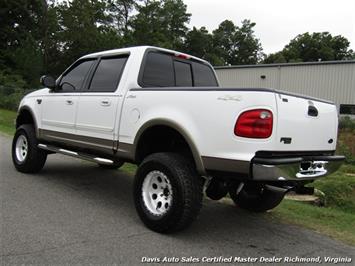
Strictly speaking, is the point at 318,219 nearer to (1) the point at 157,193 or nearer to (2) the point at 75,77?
(1) the point at 157,193

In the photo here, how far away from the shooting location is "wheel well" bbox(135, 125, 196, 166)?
4973 mm

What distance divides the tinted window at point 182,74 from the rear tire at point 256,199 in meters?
1.66

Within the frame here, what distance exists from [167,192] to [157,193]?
0.14 meters

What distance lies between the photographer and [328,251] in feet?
14.7

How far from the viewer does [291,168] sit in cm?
418

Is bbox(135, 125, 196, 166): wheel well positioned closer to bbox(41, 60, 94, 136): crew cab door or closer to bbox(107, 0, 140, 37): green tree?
bbox(41, 60, 94, 136): crew cab door

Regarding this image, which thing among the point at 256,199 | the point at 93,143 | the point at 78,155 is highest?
the point at 93,143

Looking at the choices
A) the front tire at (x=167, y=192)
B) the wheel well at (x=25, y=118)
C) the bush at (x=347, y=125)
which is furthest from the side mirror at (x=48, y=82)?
the bush at (x=347, y=125)

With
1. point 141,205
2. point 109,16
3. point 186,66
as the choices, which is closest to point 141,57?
point 186,66

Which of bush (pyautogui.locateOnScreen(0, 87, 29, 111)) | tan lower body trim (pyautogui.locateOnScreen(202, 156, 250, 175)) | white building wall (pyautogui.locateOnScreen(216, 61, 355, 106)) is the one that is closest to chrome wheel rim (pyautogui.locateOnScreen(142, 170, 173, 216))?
tan lower body trim (pyautogui.locateOnScreen(202, 156, 250, 175))

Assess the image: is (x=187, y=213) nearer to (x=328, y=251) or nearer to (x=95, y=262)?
(x=95, y=262)

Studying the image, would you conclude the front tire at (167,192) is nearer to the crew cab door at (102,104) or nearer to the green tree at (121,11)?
the crew cab door at (102,104)

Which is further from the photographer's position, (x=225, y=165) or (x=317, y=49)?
(x=317, y=49)

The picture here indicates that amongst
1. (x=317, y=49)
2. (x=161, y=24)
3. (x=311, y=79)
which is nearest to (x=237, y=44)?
(x=317, y=49)
